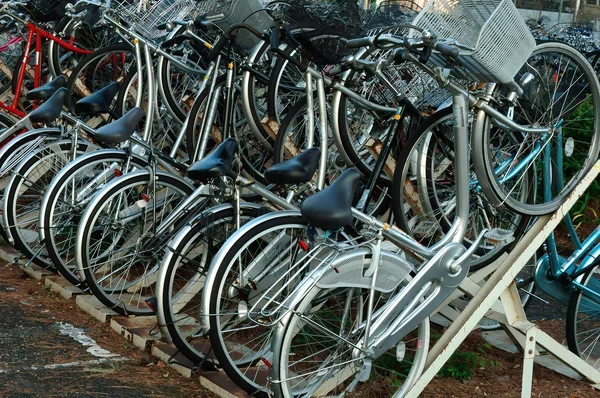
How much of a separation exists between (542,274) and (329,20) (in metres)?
1.87

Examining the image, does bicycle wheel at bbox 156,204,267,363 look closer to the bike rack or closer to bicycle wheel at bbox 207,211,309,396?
bicycle wheel at bbox 207,211,309,396

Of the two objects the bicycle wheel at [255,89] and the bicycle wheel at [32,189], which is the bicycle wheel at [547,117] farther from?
the bicycle wheel at [32,189]

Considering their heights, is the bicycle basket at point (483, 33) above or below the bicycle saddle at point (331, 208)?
above

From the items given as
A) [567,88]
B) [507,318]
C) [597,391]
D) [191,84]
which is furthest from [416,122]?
[191,84]

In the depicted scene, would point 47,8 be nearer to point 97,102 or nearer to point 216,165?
point 97,102

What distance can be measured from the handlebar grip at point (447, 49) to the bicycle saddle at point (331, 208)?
27.4 inches

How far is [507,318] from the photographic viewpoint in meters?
4.48

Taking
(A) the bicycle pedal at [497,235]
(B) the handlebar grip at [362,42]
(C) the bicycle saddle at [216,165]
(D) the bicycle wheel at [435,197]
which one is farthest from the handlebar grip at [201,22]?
(A) the bicycle pedal at [497,235]

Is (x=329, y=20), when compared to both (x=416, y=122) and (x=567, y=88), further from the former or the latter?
(x=567, y=88)

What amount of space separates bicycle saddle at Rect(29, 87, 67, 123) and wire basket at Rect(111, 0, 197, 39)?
2.54ft

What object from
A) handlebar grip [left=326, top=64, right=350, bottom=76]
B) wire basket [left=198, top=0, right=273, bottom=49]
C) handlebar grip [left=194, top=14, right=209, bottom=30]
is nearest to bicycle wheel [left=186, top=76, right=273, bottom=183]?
wire basket [left=198, top=0, right=273, bottom=49]

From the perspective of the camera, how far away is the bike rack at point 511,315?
4.16 meters

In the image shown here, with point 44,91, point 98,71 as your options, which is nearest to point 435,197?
point 44,91

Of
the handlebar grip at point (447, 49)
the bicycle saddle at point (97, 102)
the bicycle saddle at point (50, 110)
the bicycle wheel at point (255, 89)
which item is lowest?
the bicycle saddle at point (50, 110)
